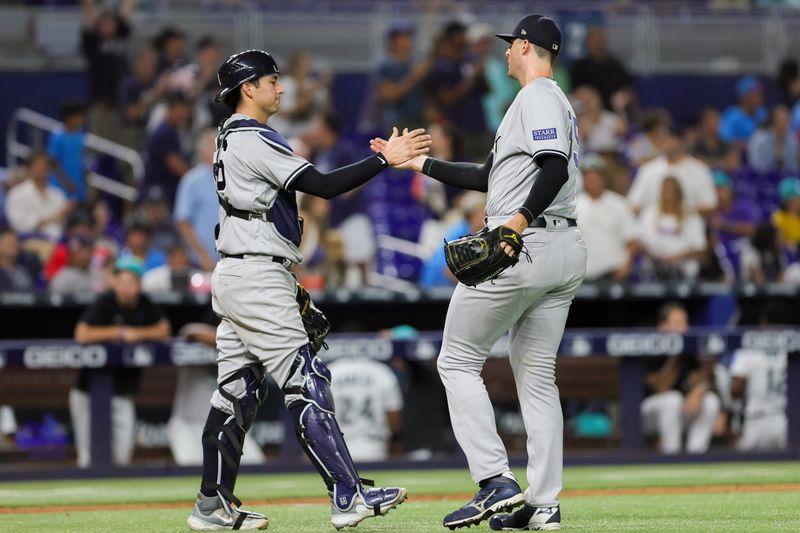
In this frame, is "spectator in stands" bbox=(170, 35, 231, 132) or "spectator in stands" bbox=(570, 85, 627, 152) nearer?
"spectator in stands" bbox=(170, 35, 231, 132)

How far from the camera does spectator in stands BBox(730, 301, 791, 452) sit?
11.0m

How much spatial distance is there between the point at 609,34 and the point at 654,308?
6988 millimetres

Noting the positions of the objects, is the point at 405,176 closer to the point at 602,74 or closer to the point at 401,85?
the point at 401,85

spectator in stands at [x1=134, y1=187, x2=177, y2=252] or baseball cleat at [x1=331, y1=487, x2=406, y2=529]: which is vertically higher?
spectator in stands at [x1=134, y1=187, x2=177, y2=252]

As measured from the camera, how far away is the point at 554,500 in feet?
18.4

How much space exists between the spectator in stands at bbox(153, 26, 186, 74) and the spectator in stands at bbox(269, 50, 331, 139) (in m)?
1.31

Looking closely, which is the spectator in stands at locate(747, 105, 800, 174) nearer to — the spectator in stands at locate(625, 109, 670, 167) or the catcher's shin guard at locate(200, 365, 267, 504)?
the spectator in stands at locate(625, 109, 670, 167)

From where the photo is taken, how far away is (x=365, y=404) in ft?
35.1

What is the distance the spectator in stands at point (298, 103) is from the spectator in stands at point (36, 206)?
225 cm

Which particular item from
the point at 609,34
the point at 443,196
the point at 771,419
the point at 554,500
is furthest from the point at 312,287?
the point at 609,34

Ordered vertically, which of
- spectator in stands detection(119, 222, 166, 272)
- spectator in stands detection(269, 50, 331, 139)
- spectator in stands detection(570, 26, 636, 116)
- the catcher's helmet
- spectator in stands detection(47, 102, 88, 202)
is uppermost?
spectator in stands detection(570, 26, 636, 116)

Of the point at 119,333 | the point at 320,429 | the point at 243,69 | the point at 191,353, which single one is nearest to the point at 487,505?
the point at 320,429

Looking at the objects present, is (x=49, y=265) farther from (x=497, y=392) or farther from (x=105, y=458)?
(x=497, y=392)

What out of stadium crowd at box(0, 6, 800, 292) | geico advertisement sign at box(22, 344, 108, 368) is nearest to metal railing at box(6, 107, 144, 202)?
stadium crowd at box(0, 6, 800, 292)
